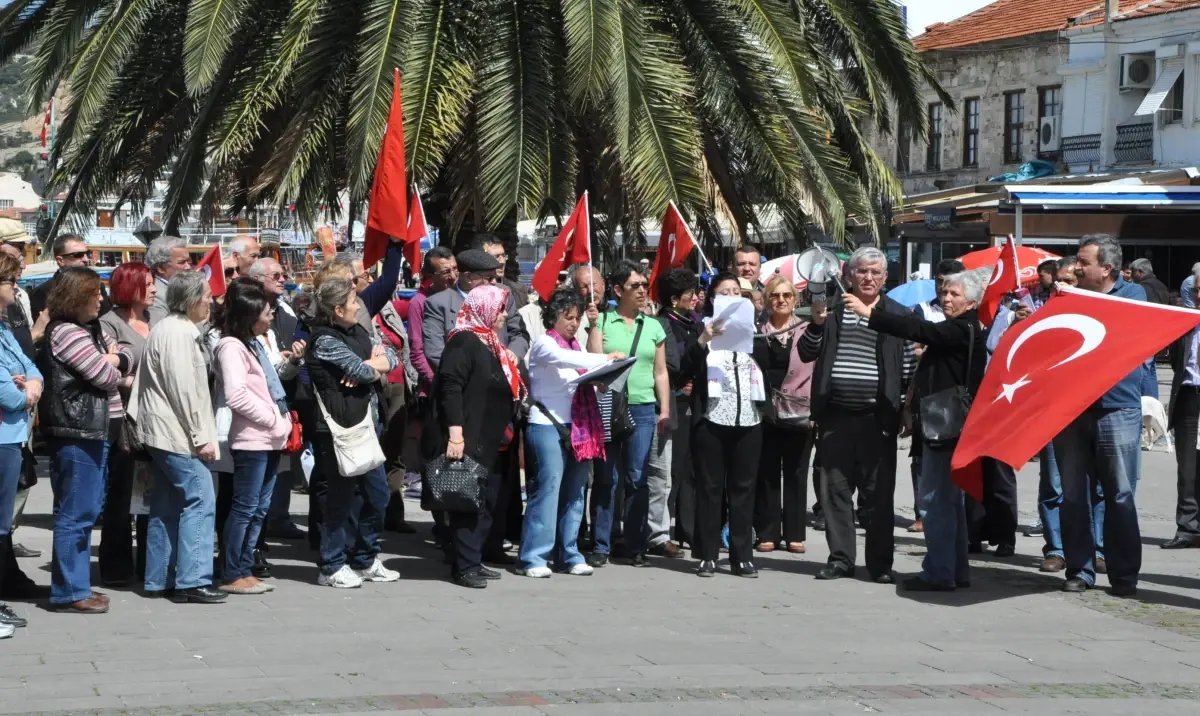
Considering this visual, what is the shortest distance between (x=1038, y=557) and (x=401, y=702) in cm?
524

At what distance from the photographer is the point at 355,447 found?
8.35 meters

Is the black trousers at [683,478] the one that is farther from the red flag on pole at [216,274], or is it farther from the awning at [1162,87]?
the awning at [1162,87]

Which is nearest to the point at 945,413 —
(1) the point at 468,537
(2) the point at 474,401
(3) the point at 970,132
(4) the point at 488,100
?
(2) the point at 474,401

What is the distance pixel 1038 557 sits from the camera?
9.85 m

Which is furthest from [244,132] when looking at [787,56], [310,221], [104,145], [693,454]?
[693,454]

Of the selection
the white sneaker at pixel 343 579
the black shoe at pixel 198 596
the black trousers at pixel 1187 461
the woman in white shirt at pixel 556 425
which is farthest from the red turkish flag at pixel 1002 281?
the black shoe at pixel 198 596

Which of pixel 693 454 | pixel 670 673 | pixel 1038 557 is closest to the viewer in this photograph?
→ pixel 670 673

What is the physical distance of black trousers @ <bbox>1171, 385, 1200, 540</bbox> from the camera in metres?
10.4

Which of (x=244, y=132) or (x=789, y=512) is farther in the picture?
(x=244, y=132)

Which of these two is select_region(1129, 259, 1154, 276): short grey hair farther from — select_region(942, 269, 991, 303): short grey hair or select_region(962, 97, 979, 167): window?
select_region(962, 97, 979, 167): window

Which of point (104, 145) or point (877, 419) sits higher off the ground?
point (104, 145)

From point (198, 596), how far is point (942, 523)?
157 inches

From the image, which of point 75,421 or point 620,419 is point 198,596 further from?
point 620,419

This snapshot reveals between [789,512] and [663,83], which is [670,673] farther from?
[663,83]
